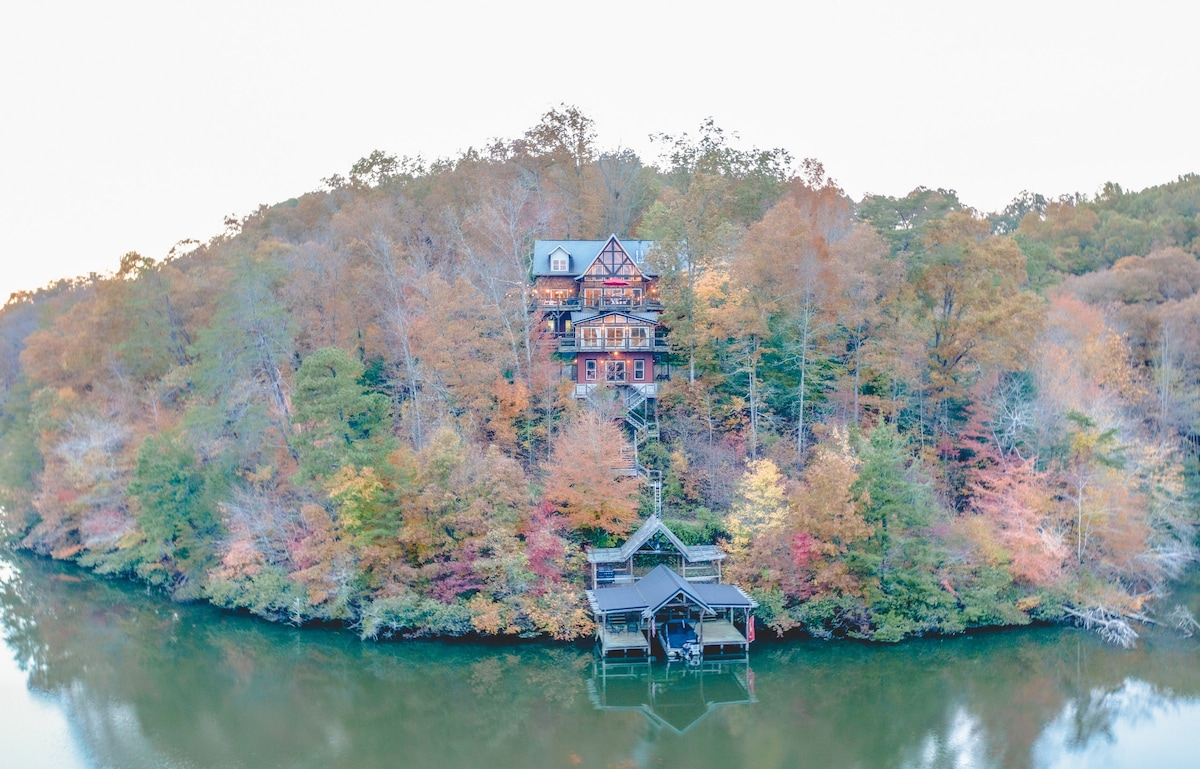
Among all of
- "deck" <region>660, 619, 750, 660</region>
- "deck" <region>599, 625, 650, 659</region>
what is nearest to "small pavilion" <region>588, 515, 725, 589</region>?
"deck" <region>660, 619, 750, 660</region>

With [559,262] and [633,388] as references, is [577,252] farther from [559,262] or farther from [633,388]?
[633,388]

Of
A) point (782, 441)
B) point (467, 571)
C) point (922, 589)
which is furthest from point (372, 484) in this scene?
point (922, 589)

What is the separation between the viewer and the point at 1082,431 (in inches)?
1237

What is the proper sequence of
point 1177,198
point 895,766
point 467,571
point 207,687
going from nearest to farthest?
point 895,766 → point 207,687 → point 467,571 → point 1177,198

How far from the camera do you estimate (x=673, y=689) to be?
2625 cm

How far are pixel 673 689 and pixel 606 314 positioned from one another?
20.4 meters

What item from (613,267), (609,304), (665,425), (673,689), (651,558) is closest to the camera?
(673,689)

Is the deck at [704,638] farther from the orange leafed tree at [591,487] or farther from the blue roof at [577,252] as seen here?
the blue roof at [577,252]

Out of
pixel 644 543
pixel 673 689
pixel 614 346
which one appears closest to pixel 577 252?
pixel 614 346

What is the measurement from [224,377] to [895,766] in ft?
101

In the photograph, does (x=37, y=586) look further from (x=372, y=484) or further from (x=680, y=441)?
(x=680, y=441)

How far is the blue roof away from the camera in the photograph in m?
45.8

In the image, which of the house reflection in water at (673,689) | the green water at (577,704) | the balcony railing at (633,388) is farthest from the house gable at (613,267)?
the house reflection in water at (673,689)

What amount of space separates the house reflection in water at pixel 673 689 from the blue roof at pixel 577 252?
24.0m
